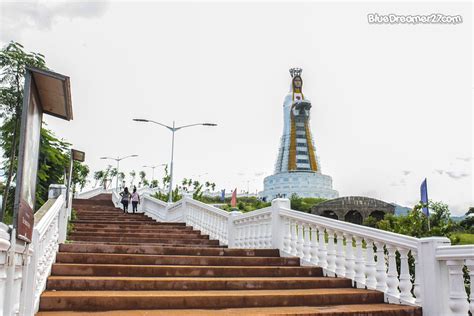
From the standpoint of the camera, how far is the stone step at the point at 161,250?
851 centimetres

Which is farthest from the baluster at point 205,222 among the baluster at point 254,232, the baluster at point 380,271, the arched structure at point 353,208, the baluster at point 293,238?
the arched structure at point 353,208

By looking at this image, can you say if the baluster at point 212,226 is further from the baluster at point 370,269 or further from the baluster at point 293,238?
the baluster at point 370,269

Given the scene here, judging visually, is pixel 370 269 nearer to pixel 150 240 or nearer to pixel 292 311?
pixel 292 311

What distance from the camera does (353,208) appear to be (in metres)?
62.1

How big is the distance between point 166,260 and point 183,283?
137 centimetres

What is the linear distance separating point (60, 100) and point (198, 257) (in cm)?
519

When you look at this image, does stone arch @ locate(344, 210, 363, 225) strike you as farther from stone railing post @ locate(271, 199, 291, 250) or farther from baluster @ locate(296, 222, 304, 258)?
baluster @ locate(296, 222, 304, 258)

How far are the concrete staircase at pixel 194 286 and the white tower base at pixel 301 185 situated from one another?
258ft

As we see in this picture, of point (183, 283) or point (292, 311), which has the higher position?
point (183, 283)

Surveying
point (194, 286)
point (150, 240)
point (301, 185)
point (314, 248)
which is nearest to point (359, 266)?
point (314, 248)

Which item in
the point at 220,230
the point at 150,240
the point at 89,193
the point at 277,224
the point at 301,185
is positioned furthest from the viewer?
the point at 301,185

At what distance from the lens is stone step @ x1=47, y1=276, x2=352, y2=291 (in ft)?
21.6

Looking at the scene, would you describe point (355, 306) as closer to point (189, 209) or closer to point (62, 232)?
point (62, 232)

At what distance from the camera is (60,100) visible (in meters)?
3.90
